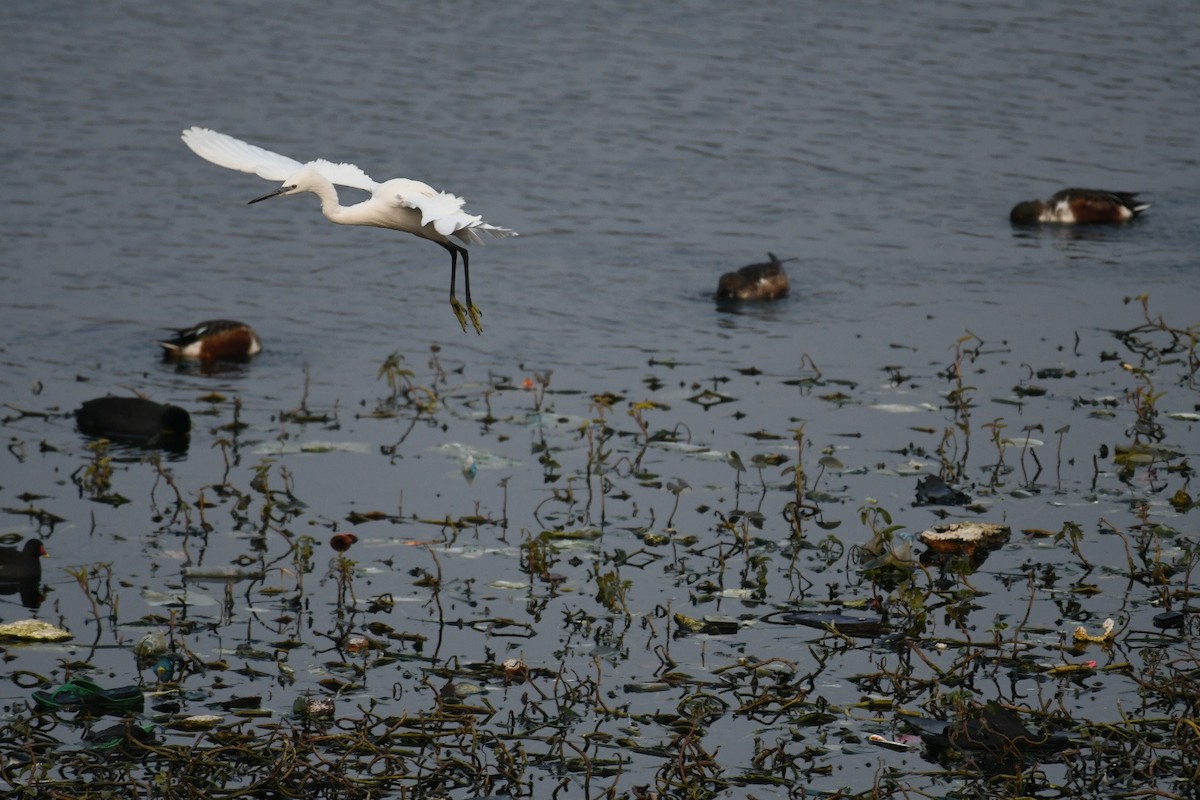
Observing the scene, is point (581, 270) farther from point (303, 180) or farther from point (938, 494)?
point (303, 180)

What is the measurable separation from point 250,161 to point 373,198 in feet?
2.94

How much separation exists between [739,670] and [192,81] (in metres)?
16.1

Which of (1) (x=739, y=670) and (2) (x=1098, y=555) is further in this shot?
(2) (x=1098, y=555)

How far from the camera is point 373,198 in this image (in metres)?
7.58

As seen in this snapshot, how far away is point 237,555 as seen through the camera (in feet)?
28.5

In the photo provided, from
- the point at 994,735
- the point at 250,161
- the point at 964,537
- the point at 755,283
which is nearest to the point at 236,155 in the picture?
the point at 250,161

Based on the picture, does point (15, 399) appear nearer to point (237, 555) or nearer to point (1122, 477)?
point (237, 555)

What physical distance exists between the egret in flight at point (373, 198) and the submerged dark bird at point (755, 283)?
639 cm

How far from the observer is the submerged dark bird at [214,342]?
40.9 feet

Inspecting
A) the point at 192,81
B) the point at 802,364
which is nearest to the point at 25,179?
the point at 192,81

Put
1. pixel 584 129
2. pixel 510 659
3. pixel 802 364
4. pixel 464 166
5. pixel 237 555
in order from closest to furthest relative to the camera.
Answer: pixel 510 659 < pixel 237 555 < pixel 802 364 < pixel 464 166 < pixel 584 129

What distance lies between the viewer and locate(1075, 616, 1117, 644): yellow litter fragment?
7.70 meters

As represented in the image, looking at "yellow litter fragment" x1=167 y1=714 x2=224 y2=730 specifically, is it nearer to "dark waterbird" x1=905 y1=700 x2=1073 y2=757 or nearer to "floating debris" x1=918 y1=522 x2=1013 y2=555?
"dark waterbird" x1=905 y1=700 x2=1073 y2=757

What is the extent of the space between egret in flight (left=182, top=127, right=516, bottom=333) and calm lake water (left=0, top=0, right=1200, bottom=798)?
1897mm
